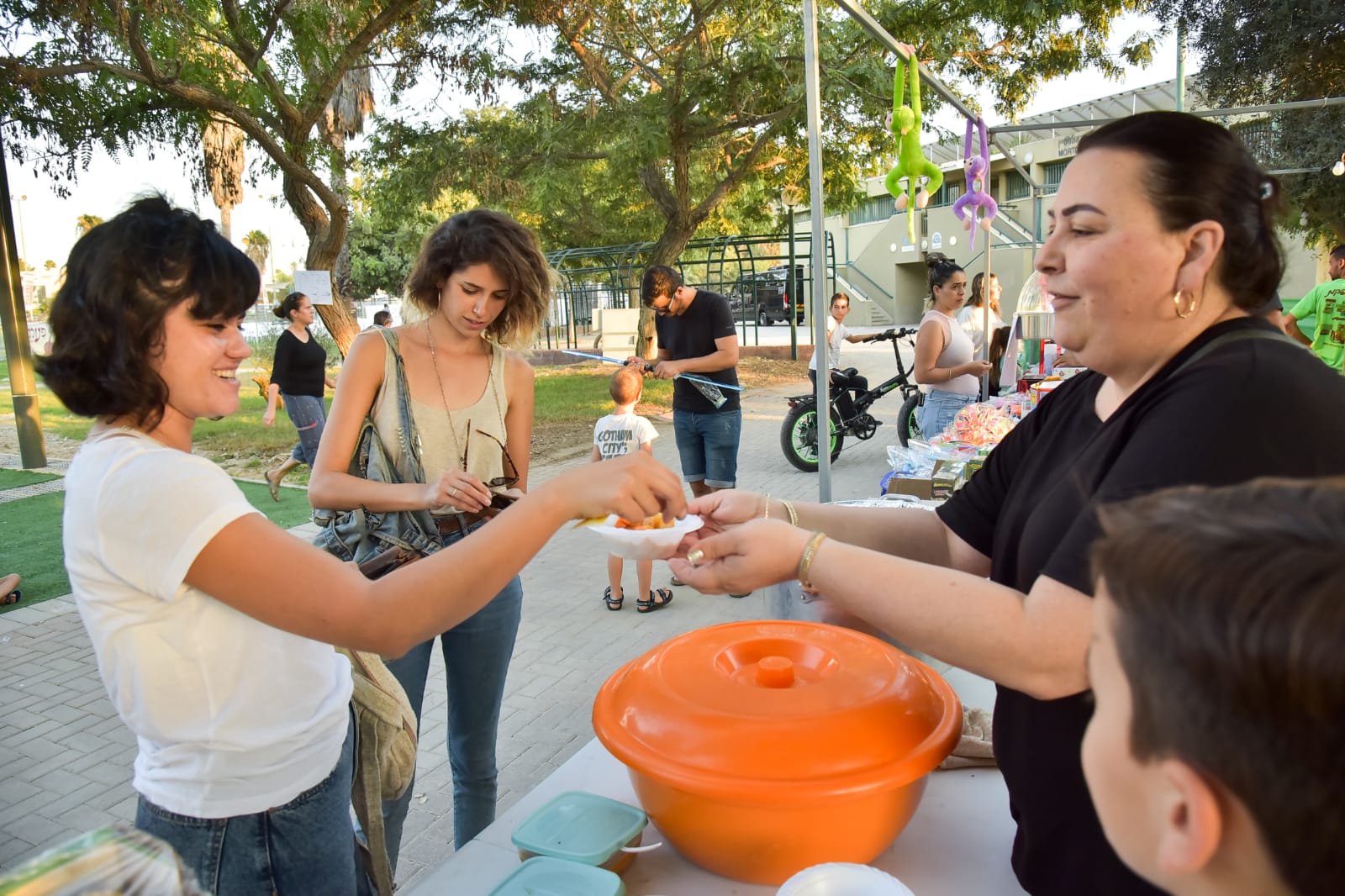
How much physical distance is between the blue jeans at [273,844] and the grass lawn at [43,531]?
4.61 m

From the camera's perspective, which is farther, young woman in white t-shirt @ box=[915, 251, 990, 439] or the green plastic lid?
young woman in white t-shirt @ box=[915, 251, 990, 439]

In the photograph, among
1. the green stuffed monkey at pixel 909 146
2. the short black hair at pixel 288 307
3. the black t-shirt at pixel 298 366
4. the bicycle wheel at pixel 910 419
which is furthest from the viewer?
the bicycle wheel at pixel 910 419

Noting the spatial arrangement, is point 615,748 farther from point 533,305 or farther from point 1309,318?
point 1309,318

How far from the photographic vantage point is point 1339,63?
1538 cm

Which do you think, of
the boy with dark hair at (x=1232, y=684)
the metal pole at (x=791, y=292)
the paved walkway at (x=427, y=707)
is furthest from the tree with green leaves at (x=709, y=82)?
the boy with dark hair at (x=1232, y=684)

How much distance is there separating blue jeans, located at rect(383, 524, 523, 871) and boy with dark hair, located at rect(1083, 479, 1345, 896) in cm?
185

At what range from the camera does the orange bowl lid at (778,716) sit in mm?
1102

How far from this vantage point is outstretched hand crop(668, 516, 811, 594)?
1311 mm

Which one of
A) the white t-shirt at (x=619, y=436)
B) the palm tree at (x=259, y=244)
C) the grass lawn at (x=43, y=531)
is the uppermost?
the palm tree at (x=259, y=244)

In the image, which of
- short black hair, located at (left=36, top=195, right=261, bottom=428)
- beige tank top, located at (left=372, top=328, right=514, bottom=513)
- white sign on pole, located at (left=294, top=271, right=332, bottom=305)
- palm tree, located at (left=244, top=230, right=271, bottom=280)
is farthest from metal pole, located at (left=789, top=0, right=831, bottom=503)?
palm tree, located at (left=244, top=230, right=271, bottom=280)

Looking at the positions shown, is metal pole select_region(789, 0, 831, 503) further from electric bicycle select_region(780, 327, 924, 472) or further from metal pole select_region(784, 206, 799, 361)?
metal pole select_region(784, 206, 799, 361)

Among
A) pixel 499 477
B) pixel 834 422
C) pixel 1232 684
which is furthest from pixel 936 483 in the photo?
pixel 834 422

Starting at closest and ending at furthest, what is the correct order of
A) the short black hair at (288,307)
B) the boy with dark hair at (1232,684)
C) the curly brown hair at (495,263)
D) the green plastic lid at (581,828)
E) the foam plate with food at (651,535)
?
1. the boy with dark hair at (1232,684)
2. the green plastic lid at (581,828)
3. the foam plate with food at (651,535)
4. the curly brown hair at (495,263)
5. the short black hair at (288,307)

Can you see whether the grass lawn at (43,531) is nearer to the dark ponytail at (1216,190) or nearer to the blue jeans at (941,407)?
the blue jeans at (941,407)
